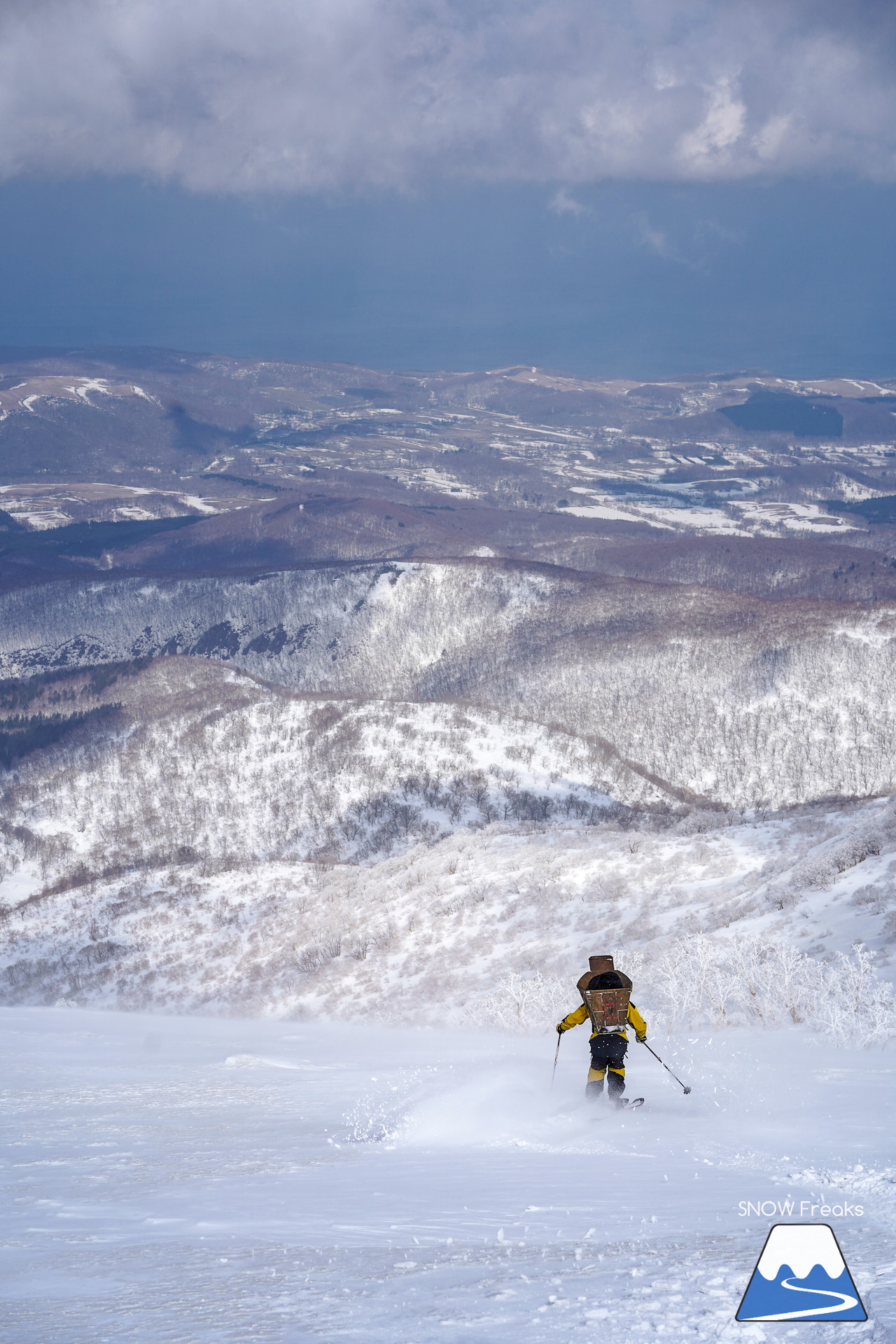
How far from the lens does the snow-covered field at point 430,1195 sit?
7.61 meters

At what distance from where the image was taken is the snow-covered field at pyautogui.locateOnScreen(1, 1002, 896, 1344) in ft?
25.0

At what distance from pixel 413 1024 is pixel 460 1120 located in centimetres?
3125

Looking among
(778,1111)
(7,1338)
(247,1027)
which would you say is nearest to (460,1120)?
(778,1111)

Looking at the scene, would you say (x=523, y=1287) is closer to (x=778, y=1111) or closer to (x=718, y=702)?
(x=778, y=1111)

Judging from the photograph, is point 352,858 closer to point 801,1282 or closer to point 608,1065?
point 608,1065

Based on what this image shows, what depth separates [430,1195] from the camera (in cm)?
1136

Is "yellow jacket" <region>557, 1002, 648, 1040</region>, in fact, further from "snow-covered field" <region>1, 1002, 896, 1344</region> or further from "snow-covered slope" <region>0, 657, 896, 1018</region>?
"snow-covered slope" <region>0, 657, 896, 1018</region>

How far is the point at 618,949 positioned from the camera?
50.6m

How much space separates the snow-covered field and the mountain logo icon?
0.19 m

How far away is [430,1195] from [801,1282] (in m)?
4.66

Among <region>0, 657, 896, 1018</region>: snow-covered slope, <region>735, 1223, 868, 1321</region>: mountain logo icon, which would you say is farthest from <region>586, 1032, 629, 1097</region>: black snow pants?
<region>0, 657, 896, 1018</region>: snow-covered slope

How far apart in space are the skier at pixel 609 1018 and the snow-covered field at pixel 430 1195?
2.15 feet

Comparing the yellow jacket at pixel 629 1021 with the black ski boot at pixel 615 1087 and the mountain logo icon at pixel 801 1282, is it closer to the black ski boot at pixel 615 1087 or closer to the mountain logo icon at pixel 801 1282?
the black ski boot at pixel 615 1087

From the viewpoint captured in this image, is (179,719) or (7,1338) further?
(179,719)
